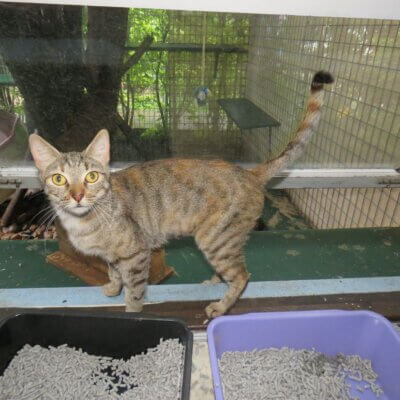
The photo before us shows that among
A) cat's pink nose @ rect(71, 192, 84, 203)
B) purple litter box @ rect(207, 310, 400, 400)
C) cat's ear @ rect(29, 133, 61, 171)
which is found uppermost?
cat's ear @ rect(29, 133, 61, 171)

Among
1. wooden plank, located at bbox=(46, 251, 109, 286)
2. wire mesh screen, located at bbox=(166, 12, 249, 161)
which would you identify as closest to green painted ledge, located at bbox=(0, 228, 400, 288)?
wooden plank, located at bbox=(46, 251, 109, 286)

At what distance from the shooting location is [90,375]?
1308 mm

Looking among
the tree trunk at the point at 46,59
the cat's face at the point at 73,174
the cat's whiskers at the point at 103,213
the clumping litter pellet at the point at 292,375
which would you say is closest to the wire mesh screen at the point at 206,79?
the tree trunk at the point at 46,59

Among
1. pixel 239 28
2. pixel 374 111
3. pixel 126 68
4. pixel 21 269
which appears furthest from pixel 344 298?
pixel 21 269

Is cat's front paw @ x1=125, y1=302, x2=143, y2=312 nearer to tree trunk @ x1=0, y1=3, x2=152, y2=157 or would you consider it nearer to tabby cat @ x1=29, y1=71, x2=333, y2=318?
tabby cat @ x1=29, y1=71, x2=333, y2=318

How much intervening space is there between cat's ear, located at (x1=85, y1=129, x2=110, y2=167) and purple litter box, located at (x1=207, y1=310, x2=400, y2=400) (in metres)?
0.78

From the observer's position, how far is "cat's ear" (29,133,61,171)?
52.8 inches

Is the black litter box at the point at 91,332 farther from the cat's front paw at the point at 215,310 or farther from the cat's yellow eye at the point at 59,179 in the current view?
the cat's yellow eye at the point at 59,179

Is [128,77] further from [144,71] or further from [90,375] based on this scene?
[90,375]

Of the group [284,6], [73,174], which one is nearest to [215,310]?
[73,174]

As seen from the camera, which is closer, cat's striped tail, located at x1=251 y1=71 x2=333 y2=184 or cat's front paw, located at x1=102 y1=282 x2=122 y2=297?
cat's striped tail, located at x1=251 y1=71 x2=333 y2=184

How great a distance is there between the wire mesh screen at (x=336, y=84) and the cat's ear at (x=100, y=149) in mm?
811

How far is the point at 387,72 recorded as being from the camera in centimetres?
184

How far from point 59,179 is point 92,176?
123mm
